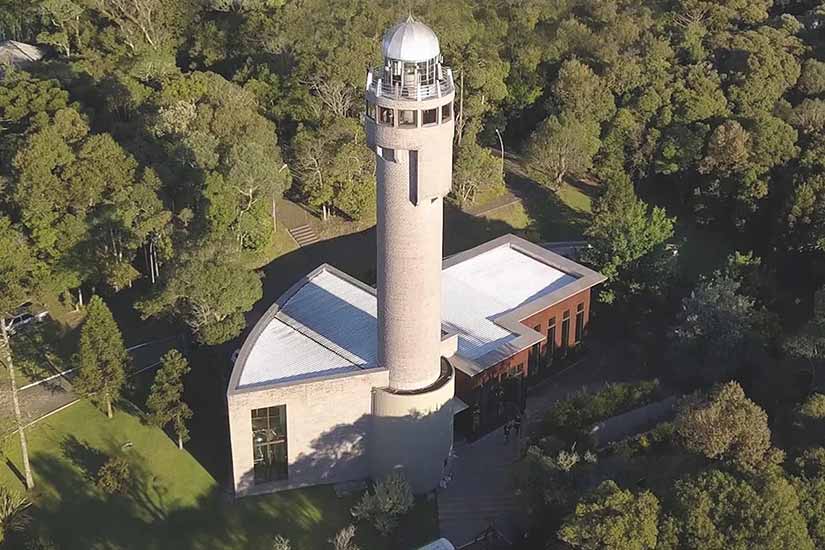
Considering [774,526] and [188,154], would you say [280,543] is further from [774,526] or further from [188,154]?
[188,154]

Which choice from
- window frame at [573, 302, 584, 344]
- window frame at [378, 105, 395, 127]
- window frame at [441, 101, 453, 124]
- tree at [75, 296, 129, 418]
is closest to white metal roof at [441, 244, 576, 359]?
window frame at [573, 302, 584, 344]

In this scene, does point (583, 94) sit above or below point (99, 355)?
above

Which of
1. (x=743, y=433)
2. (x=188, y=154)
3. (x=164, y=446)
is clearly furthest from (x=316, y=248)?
(x=743, y=433)

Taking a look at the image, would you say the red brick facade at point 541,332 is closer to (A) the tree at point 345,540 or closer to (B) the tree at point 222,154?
(A) the tree at point 345,540

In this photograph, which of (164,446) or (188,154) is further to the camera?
(188,154)

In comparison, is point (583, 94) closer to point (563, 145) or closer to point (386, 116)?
point (563, 145)

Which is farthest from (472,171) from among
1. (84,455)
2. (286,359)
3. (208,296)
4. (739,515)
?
(739,515)
